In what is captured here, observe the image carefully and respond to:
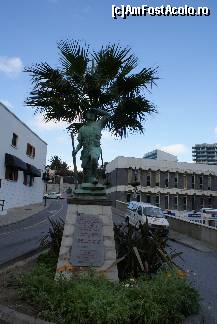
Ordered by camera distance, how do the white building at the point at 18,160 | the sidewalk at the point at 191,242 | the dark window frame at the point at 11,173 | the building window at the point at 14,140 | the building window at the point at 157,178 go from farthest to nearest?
the building window at the point at 157,178 → the building window at the point at 14,140 → the dark window frame at the point at 11,173 → the white building at the point at 18,160 → the sidewalk at the point at 191,242

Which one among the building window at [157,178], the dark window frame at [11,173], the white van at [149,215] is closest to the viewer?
the white van at [149,215]

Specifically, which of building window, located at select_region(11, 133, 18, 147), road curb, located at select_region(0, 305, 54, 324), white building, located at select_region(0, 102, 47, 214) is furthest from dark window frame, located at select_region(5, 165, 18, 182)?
road curb, located at select_region(0, 305, 54, 324)

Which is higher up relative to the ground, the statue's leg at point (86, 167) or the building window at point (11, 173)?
the building window at point (11, 173)

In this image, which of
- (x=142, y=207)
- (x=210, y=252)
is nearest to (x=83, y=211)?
(x=210, y=252)

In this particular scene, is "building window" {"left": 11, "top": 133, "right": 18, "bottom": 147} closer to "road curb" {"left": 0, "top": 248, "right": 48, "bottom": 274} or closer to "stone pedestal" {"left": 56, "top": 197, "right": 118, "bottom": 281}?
"road curb" {"left": 0, "top": 248, "right": 48, "bottom": 274}

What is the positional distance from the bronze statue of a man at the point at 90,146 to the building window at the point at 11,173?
80.3 feet

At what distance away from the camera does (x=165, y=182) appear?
56594 mm

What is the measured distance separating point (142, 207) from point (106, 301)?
21.0m

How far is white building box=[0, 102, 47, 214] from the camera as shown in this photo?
32150 millimetres

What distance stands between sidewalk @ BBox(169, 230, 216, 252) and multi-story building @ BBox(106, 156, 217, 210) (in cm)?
2888

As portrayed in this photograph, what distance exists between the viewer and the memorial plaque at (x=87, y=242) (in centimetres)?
841

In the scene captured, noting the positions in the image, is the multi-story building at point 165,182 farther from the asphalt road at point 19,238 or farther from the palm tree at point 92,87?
the palm tree at point 92,87

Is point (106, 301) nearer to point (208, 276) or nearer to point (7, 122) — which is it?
point (208, 276)

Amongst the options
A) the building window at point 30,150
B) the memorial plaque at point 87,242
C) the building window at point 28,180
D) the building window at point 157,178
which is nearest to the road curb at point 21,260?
the memorial plaque at point 87,242
